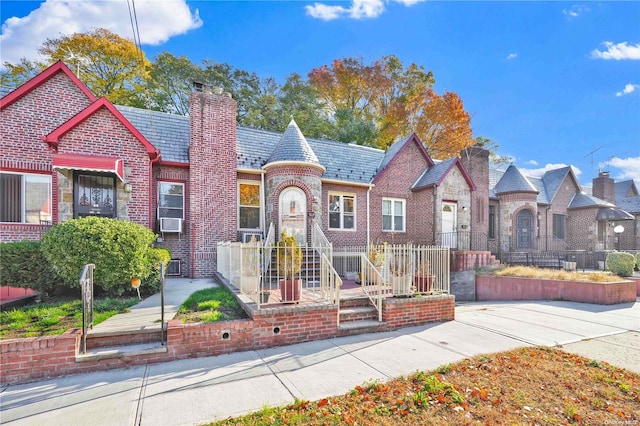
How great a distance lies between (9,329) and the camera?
16.7 ft

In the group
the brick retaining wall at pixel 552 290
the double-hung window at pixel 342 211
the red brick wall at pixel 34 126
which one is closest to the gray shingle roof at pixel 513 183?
the brick retaining wall at pixel 552 290

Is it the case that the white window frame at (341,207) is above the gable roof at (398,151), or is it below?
below

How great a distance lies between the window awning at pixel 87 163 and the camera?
8.48 m

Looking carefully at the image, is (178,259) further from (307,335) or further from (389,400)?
(389,400)

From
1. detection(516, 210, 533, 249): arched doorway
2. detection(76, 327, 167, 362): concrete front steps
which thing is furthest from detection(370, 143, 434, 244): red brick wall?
detection(76, 327, 167, 362): concrete front steps

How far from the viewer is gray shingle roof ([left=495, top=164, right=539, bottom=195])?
731 inches

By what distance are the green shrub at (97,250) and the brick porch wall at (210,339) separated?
2280 mm

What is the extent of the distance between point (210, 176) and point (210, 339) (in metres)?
7.29

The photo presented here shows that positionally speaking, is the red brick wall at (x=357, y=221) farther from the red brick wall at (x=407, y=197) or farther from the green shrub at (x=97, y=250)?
the green shrub at (x=97, y=250)

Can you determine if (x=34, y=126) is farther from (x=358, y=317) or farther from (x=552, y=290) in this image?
(x=552, y=290)

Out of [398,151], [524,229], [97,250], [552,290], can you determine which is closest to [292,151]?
[398,151]

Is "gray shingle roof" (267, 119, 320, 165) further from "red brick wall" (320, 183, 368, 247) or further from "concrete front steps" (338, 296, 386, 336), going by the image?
"concrete front steps" (338, 296, 386, 336)

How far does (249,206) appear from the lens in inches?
491

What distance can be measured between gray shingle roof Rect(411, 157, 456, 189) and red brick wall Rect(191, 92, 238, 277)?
9.31 m
